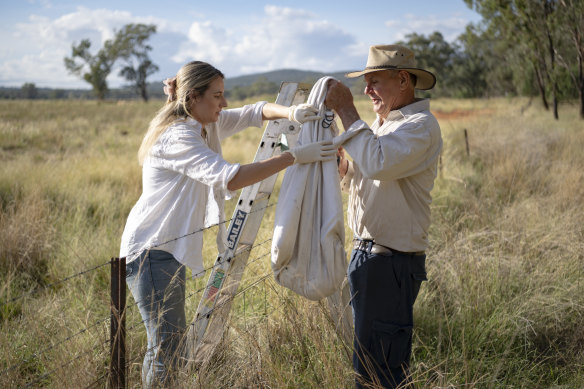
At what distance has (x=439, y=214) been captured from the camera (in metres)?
6.31

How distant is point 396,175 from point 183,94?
124 centimetres

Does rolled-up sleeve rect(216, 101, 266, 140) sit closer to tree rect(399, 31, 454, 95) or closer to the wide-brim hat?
the wide-brim hat

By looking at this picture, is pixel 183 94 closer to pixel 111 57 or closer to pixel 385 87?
pixel 385 87

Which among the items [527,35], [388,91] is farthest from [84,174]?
[527,35]

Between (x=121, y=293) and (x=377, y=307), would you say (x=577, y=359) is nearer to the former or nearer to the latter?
(x=377, y=307)

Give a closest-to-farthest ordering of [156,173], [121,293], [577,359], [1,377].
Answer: [121,293], [1,377], [156,173], [577,359]

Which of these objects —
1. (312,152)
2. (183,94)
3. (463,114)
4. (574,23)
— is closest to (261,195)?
(312,152)

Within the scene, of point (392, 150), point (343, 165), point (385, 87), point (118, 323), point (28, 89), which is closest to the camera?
point (118, 323)

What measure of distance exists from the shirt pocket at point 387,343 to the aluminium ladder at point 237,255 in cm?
22

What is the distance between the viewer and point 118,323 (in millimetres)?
2201

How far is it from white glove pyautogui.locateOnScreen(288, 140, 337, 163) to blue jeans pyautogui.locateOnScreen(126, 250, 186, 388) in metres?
0.88

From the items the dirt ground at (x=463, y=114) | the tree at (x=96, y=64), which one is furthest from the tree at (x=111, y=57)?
the dirt ground at (x=463, y=114)

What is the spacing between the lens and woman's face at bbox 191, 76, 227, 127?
2740 mm

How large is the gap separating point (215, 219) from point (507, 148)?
880cm
